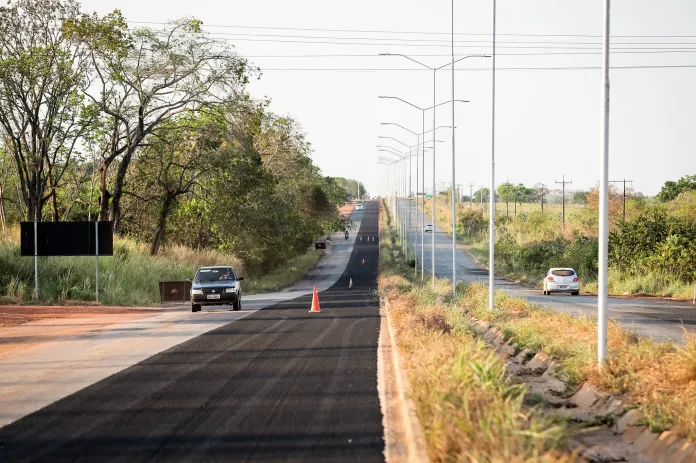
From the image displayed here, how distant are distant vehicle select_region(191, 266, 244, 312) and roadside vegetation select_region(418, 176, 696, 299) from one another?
80.4ft

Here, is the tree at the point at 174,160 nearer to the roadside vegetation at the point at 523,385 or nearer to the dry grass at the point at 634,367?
the roadside vegetation at the point at 523,385

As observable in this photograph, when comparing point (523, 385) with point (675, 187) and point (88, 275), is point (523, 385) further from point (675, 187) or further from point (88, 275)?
point (675, 187)

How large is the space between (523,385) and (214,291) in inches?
950

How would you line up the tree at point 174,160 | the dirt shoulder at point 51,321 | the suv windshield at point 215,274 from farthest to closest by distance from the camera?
the tree at point 174,160
the suv windshield at point 215,274
the dirt shoulder at point 51,321

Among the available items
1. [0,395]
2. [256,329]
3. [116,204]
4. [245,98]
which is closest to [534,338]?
[256,329]

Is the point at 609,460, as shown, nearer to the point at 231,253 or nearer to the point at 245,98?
the point at 245,98

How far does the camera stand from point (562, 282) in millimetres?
50375

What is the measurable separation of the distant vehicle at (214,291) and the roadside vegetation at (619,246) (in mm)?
24509

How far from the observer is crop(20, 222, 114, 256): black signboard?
34969 millimetres

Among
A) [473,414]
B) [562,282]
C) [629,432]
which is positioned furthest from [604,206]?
[562,282]

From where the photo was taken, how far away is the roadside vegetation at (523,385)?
8.01 meters

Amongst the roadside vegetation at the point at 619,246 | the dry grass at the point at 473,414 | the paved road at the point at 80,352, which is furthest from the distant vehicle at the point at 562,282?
the dry grass at the point at 473,414

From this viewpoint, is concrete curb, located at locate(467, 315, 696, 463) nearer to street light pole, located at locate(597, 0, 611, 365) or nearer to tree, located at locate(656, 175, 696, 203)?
street light pole, located at locate(597, 0, 611, 365)

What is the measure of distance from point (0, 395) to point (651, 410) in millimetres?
8867
